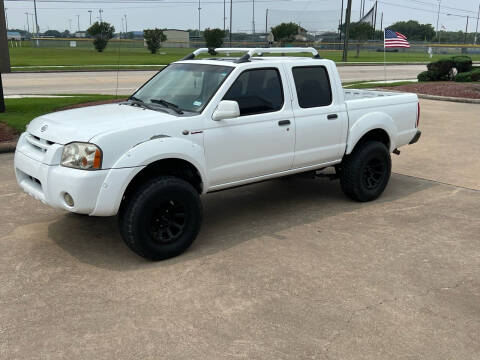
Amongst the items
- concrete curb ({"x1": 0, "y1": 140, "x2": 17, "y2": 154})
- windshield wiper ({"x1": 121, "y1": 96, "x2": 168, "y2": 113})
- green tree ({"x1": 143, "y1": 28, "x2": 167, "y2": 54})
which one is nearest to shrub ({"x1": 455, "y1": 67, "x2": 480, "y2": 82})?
concrete curb ({"x1": 0, "y1": 140, "x2": 17, "y2": 154})

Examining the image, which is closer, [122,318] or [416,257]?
[122,318]

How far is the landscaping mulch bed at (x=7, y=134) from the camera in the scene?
9.27 meters

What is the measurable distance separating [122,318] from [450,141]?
857cm

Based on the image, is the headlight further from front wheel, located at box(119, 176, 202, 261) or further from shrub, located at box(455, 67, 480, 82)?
shrub, located at box(455, 67, 480, 82)

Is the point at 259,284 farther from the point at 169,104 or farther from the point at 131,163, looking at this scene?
the point at 169,104

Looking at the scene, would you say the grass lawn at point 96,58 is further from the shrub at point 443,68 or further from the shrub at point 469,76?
the shrub at point 469,76

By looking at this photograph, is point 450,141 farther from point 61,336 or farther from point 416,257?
point 61,336

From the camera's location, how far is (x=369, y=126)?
616cm

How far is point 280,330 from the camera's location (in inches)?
136

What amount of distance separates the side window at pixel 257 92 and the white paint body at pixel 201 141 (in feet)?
0.21

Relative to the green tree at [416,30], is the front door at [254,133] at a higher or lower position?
lower

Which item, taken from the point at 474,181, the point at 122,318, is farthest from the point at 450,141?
the point at 122,318

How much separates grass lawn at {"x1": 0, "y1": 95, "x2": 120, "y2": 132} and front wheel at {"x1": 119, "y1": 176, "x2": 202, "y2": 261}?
6561mm

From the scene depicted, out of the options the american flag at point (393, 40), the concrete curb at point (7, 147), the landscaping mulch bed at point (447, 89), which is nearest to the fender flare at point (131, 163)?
the concrete curb at point (7, 147)
